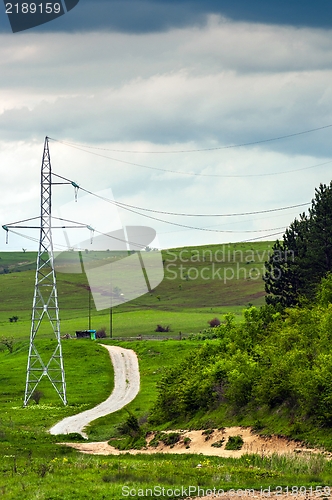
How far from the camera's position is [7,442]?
141 feet

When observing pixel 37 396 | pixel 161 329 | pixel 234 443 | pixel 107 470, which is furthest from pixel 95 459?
pixel 161 329

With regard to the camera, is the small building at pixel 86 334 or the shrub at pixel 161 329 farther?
the shrub at pixel 161 329

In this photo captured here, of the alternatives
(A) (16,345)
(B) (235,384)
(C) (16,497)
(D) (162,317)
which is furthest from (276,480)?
(D) (162,317)

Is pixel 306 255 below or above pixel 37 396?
above

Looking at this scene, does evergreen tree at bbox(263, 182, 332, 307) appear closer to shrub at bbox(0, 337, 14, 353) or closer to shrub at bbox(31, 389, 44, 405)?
shrub at bbox(31, 389, 44, 405)

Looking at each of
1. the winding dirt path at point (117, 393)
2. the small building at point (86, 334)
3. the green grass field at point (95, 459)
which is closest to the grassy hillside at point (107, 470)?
the green grass field at point (95, 459)

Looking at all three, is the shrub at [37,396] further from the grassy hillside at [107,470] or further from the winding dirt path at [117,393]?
the grassy hillside at [107,470]

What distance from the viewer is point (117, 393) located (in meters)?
76.8

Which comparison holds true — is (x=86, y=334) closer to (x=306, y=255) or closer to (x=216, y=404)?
(x=306, y=255)

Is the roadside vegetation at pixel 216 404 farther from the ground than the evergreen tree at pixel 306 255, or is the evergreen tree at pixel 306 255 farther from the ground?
the evergreen tree at pixel 306 255

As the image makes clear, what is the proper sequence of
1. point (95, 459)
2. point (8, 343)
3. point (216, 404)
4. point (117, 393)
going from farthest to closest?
point (8, 343), point (117, 393), point (216, 404), point (95, 459)

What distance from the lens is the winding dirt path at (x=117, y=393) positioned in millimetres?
55438

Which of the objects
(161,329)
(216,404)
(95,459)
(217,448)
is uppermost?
(216,404)

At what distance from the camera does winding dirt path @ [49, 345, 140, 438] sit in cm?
5544
